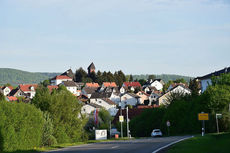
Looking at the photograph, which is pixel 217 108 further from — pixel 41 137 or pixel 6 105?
pixel 6 105

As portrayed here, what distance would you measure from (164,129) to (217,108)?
987cm

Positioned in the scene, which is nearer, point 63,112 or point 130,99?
point 63,112

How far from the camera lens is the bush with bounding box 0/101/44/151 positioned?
26.5m

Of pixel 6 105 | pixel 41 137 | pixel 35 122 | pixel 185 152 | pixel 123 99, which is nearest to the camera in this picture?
pixel 185 152

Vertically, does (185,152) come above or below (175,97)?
below

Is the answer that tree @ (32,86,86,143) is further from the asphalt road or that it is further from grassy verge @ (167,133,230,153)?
grassy verge @ (167,133,230,153)

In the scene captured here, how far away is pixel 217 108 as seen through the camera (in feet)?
191

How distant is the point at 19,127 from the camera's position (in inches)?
1123

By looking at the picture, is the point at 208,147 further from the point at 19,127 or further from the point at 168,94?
the point at 168,94

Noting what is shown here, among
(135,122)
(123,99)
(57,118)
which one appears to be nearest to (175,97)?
(135,122)

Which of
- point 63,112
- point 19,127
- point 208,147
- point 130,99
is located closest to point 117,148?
point 208,147

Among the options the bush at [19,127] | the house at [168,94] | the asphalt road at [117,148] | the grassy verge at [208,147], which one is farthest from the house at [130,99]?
the grassy verge at [208,147]

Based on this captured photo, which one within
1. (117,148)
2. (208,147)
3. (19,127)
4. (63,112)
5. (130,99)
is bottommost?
(117,148)

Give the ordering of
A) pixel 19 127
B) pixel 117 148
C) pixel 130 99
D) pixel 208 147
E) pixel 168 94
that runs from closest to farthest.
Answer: pixel 208 147 < pixel 117 148 < pixel 19 127 < pixel 168 94 < pixel 130 99
